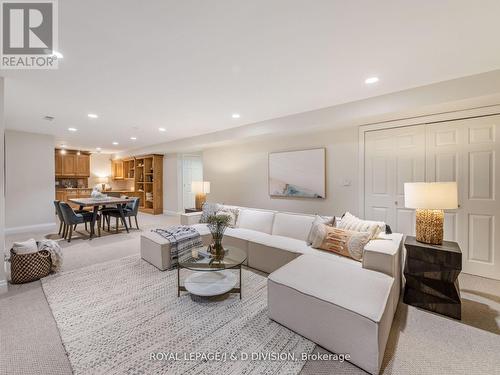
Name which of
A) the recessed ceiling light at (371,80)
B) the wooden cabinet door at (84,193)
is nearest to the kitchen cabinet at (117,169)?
the wooden cabinet door at (84,193)

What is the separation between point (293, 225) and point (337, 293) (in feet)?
5.29

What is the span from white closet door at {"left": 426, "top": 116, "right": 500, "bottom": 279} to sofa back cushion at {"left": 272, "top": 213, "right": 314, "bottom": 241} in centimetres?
183

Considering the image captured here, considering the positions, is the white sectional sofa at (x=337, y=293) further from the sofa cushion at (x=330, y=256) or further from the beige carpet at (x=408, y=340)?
the beige carpet at (x=408, y=340)

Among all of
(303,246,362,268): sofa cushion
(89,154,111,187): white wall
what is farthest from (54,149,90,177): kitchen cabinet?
(303,246,362,268): sofa cushion

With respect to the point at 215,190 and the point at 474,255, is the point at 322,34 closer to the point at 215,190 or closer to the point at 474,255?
the point at 474,255

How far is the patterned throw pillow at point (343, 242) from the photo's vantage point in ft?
7.90

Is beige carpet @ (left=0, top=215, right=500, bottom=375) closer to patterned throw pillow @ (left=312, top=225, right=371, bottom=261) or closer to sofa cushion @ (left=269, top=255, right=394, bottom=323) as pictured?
sofa cushion @ (left=269, top=255, right=394, bottom=323)

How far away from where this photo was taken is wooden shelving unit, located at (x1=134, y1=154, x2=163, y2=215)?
7.61 metres

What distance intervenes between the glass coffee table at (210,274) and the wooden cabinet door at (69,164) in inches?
300

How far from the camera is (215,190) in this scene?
19.6ft

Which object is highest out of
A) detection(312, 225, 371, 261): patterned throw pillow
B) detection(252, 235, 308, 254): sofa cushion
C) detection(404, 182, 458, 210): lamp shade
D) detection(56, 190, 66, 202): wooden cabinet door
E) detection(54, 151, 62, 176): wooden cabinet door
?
detection(54, 151, 62, 176): wooden cabinet door

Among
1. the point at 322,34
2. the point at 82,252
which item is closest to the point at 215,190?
the point at 82,252

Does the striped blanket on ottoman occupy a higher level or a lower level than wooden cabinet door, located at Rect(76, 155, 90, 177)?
lower

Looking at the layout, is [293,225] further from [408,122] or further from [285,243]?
[408,122]
